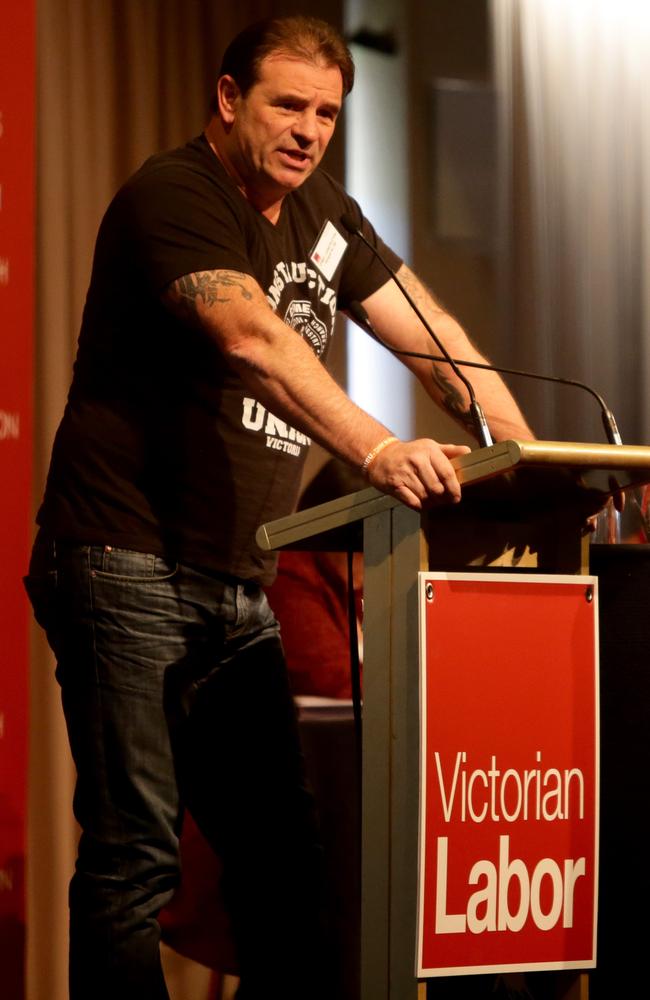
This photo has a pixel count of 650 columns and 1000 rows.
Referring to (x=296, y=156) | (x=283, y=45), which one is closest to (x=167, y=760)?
(x=296, y=156)

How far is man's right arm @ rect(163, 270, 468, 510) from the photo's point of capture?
4.41ft

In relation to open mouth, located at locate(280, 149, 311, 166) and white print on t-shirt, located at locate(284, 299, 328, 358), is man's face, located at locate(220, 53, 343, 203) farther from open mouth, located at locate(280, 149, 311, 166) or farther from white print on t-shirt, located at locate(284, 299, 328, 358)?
white print on t-shirt, located at locate(284, 299, 328, 358)

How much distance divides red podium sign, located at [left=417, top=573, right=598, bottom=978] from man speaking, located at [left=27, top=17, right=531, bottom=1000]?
28cm

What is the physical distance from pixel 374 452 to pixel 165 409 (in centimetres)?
43

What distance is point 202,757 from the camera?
1.74m

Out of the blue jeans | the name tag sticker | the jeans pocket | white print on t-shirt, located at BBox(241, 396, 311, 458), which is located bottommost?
the blue jeans

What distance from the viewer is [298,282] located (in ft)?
5.69

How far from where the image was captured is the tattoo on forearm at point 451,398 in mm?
1543

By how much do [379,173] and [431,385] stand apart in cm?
199

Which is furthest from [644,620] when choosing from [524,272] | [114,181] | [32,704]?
[524,272]

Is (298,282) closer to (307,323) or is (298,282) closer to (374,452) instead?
(307,323)

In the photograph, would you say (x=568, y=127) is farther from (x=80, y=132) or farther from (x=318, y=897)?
(x=318, y=897)

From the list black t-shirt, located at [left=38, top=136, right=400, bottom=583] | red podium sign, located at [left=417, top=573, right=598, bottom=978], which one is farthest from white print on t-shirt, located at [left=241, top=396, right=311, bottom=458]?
red podium sign, located at [left=417, top=573, right=598, bottom=978]

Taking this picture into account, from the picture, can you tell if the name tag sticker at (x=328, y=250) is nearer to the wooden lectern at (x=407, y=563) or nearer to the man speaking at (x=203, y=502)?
the man speaking at (x=203, y=502)
